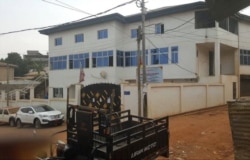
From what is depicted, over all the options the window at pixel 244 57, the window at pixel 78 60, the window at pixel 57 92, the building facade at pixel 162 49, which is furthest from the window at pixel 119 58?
the window at pixel 244 57

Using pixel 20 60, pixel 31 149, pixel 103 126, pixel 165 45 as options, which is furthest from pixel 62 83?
pixel 20 60

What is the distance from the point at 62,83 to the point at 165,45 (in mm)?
12778

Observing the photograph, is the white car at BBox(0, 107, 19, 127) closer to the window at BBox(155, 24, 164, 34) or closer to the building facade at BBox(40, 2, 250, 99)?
the building facade at BBox(40, 2, 250, 99)

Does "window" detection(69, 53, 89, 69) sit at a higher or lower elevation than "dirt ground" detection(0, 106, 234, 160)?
higher

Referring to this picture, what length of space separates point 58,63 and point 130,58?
30.1 feet

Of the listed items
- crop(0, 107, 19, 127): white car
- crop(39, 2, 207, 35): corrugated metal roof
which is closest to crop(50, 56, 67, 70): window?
crop(39, 2, 207, 35): corrugated metal roof

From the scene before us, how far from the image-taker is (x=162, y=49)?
27188 mm

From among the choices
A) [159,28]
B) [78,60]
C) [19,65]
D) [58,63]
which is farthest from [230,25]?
[19,65]

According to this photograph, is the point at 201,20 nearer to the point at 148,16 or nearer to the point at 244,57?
the point at 148,16

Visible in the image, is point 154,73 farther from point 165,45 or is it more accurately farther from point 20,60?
point 20,60

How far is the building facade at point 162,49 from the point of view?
25359 millimetres

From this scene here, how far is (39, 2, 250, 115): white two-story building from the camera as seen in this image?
25.3m

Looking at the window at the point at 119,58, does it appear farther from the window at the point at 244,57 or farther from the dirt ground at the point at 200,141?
the dirt ground at the point at 200,141

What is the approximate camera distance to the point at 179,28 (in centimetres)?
2612
